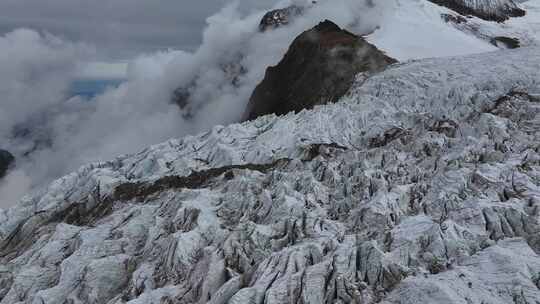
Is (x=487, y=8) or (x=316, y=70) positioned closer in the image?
(x=316, y=70)

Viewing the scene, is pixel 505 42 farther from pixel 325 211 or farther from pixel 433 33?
pixel 325 211

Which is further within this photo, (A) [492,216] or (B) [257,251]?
(B) [257,251]

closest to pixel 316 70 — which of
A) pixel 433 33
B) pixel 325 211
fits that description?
pixel 433 33

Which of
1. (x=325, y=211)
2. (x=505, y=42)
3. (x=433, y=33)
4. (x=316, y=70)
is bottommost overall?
(x=505, y=42)

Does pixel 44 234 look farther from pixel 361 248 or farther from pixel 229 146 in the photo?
pixel 361 248

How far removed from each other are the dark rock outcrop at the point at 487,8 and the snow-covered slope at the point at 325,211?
107m

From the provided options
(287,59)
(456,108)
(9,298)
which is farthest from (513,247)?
(287,59)

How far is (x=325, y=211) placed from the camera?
41312 millimetres

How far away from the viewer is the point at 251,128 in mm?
70562

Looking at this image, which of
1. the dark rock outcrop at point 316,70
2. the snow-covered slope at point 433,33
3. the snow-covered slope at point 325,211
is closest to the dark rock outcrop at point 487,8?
the snow-covered slope at point 433,33

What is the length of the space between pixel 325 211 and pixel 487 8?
16594cm

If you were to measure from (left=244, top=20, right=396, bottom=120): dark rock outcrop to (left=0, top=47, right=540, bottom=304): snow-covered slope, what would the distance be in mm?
14290

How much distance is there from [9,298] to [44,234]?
1268 centimetres

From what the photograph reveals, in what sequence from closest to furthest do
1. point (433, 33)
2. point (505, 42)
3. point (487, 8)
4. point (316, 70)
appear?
point (316, 70), point (433, 33), point (505, 42), point (487, 8)
